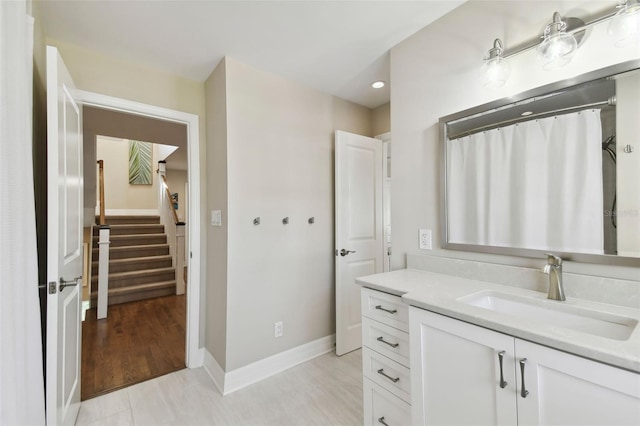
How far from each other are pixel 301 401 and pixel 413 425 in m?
0.97

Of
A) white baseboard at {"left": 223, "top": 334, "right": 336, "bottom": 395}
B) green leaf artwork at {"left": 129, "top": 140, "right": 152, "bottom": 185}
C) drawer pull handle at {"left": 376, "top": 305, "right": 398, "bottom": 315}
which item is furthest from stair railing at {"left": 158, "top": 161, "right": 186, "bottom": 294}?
drawer pull handle at {"left": 376, "top": 305, "right": 398, "bottom": 315}

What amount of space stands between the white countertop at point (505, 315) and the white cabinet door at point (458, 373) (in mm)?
45

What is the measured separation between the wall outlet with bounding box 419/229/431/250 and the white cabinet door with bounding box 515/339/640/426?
3.02 feet

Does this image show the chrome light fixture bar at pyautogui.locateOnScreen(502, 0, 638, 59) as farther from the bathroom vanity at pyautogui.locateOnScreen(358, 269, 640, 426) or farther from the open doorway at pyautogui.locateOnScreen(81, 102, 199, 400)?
the open doorway at pyautogui.locateOnScreen(81, 102, 199, 400)

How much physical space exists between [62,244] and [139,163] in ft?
20.6

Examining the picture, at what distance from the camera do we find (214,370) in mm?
2217

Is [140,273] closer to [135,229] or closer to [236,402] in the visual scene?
[135,229]

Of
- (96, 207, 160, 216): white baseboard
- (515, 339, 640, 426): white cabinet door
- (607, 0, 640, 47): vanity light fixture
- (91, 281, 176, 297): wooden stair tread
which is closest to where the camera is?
(515, 339, 640, 426): white cabinet door

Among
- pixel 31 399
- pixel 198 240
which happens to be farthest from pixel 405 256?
pixel 31 399

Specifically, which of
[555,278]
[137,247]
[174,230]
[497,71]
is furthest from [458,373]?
[137,247]

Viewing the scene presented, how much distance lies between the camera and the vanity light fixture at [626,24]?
41.7 inches

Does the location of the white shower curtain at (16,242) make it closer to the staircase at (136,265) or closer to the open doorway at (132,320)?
the open doorway at (132,320)

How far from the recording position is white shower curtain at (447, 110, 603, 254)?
1186 mm

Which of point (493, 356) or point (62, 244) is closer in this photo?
point (493, 356)
